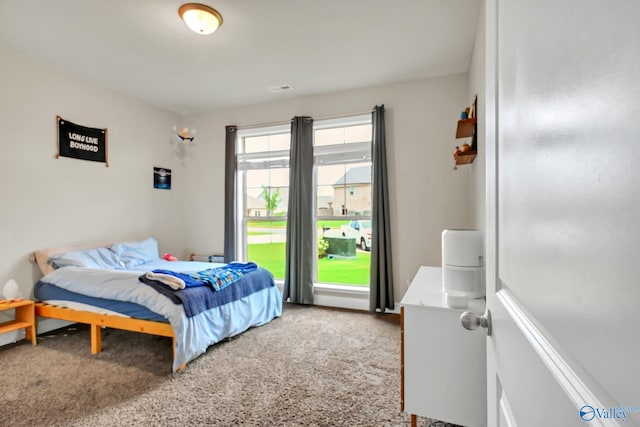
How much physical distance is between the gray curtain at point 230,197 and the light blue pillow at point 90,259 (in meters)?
1.36

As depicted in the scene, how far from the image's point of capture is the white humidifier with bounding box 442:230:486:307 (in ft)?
5.45

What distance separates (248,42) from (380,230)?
2357 mm

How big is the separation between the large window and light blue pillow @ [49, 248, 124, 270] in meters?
1.59

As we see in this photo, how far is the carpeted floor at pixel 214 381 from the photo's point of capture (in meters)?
1.92

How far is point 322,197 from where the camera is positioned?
4.39 meters

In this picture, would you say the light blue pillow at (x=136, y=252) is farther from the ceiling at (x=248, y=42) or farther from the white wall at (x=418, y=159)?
the white wall at (x=418, y=159)

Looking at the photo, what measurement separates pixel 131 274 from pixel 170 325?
694 millimetres

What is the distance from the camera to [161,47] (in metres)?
3.01

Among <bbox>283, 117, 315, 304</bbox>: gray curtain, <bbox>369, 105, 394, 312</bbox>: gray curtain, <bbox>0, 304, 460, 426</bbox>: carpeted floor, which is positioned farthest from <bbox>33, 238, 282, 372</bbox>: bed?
<bbox>369, 105, 394, 312</bbox>: gray curtain

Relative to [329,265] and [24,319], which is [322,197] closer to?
[329,265]

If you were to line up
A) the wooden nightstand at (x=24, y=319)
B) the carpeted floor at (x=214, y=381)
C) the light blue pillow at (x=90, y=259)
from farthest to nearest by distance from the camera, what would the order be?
the light blue pillow at (x=90, y=259) → the wooden nightstand at (x=24, y=319) → the carpeted floor at (x=214, y=381)

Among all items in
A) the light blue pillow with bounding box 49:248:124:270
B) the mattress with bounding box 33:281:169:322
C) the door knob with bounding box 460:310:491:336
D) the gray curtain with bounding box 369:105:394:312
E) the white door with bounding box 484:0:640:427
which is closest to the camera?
the white door with bounding box 484:0:640:427

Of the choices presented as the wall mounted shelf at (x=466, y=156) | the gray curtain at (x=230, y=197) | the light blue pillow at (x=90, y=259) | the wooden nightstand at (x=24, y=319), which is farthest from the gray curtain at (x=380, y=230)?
the wooden nightstand at (x=24, y=319)

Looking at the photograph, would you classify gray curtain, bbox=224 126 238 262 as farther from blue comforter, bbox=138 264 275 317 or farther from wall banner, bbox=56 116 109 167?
wall banner, bbox=56 116 109 167
